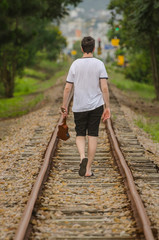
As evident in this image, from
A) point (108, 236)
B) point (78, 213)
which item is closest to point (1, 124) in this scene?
point (78, 213)

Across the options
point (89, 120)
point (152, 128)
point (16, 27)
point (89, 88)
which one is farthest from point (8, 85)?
point (89, 88)

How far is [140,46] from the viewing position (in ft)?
79.1

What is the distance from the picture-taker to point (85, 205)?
5379 millimetres

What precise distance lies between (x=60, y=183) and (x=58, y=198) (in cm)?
73

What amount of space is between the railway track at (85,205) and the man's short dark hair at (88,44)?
6.60 ft

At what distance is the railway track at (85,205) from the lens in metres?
4.46

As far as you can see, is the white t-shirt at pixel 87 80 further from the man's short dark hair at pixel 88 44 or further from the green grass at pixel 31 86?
the green grass at pixel 31 86

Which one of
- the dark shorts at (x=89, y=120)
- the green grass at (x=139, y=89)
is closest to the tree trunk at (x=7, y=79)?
the green grass at (x=139, y=89)

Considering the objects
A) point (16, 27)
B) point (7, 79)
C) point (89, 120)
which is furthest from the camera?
point (7, 79)

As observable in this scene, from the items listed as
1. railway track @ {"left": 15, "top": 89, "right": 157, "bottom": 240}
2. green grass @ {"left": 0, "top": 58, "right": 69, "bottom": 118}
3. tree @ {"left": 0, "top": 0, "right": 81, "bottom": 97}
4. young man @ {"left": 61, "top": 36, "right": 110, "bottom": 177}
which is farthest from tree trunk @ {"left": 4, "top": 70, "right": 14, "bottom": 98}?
young man @ {"left": 61, "top": 36, "right": 110, "bottom": 177}

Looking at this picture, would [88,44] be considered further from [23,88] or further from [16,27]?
[23,88]

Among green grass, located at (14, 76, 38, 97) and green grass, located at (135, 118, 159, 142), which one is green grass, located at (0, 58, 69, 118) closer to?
green grass, located at (14, 76, 38, 97)

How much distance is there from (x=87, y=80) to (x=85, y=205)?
1.96m

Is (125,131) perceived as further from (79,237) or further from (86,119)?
(79,237)
